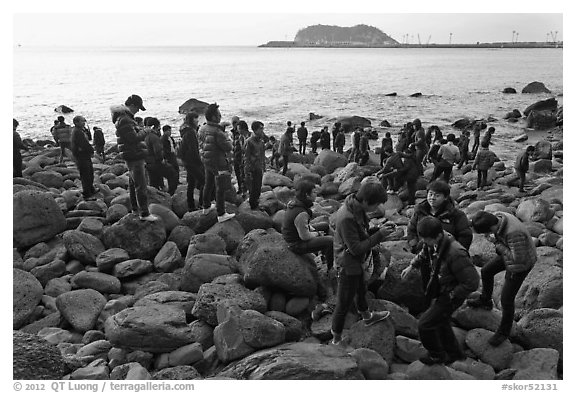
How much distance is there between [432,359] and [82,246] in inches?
237

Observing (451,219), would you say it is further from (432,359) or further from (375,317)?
(432,359)

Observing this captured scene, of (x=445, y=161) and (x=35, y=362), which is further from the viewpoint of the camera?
(x=445, y=161)

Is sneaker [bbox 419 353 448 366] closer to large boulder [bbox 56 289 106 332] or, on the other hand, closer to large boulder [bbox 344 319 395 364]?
large boulder [bbox 344 319 395 364]

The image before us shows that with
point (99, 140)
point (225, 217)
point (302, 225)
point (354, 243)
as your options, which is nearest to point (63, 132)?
point (99, 140)

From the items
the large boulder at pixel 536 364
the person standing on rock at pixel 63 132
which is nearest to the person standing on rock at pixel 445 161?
the large boulder at pixel 536 364

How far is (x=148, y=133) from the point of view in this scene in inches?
398

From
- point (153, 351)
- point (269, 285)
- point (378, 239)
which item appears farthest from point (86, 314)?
point (378, 239)

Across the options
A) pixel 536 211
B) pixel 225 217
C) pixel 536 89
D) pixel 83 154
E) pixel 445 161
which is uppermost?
pixel 536 89

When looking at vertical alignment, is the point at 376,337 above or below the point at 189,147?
below

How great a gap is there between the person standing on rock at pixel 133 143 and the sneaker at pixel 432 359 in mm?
5363

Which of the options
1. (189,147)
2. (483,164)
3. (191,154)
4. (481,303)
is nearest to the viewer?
(481,303)

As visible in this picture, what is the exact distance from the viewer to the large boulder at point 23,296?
19.7ft

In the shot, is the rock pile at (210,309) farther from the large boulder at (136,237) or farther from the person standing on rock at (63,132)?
the person standing on rock at (63,132)

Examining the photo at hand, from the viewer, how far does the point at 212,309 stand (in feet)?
18.7
